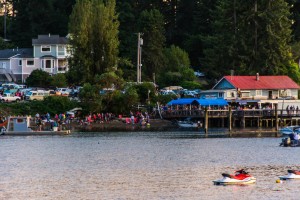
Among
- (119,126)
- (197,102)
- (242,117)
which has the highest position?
(197,102)

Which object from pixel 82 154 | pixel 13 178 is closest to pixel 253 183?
pixel 13 178

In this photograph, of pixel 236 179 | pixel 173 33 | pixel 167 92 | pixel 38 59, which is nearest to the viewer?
pixel 236 179

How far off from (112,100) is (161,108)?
6268mm

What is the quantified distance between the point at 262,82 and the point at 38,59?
44013mm

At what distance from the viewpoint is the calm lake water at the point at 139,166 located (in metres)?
58.9

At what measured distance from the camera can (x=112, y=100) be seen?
124 meters

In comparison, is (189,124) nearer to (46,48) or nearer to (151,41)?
(151,41)

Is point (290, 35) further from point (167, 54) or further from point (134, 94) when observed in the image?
point (134, 94)

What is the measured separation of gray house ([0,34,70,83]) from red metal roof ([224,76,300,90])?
3748cm

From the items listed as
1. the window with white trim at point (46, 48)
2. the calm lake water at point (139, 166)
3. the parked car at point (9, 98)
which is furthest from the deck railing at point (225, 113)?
the window with white trim at point (46, 48)

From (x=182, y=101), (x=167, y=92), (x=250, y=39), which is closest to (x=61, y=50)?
(x=250, y=39)

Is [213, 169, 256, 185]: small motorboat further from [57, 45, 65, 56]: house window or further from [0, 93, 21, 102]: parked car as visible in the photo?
[57, 45, 65, 56]: house window

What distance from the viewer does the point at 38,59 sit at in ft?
529

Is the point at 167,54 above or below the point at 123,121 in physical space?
above
